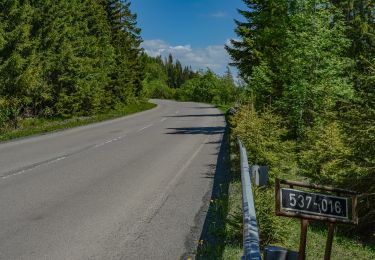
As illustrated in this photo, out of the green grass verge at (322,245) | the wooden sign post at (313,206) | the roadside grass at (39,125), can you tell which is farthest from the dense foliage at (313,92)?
the roadside grass at (39,125)

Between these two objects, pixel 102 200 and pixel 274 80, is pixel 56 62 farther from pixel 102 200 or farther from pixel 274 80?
pixel 102 200

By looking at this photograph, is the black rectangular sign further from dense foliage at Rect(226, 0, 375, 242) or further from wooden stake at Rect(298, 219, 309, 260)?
dense foliage at Rect(226, 0, 375, 242)

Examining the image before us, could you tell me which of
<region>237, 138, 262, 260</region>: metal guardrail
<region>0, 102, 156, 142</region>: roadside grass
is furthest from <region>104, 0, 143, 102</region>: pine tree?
<region>237, 138, 262, 260</region>: metal guardrail

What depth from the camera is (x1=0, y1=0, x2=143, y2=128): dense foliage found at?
24234 mm

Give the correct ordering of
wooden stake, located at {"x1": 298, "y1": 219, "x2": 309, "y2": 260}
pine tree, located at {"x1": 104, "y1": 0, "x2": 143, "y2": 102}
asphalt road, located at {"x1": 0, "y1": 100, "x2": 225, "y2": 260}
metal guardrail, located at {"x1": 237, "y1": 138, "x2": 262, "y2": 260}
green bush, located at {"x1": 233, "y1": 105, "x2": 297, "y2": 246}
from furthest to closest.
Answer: pine tree, located at {"x1": 104, "y1": 0, "x2": 143, "y2": 102} → green bush, located at {"x1": 233, "y1": 105, "x2": 297, "y2": 246} → asphalt road, located at {"x1": 0, "y1": 100, "x2": 225, "y2": 260} → metal guardrail, located at {"x1": 237, "y1": 138, "x2": 262, "y2": 260} → wooden stake, located at {"x1": 298, "y1": 219, "x2": 309, "y2": 260}

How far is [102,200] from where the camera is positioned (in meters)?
9.70

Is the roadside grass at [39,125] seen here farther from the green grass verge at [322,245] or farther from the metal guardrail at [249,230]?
the metal guardrail at [249,230]

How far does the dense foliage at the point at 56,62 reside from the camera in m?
24.2

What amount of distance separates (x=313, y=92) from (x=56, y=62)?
19277 millimetres

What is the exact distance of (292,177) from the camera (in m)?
13.2

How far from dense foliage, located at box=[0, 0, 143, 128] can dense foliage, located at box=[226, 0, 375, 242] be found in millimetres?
11957

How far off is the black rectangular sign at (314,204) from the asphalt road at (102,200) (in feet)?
11.0

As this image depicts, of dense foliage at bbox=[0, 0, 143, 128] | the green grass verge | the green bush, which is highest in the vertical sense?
dense foliage at bbox=[0, 0, 143, 128]

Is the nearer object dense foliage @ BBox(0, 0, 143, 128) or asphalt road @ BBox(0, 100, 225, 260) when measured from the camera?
asphalt road @ BBox(0, 100, 225, 260)
